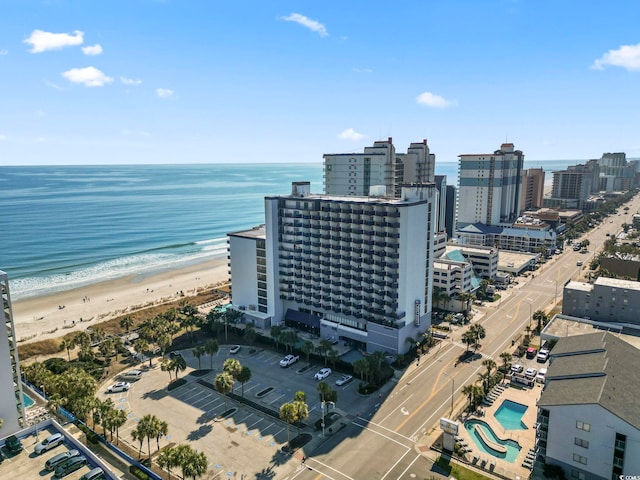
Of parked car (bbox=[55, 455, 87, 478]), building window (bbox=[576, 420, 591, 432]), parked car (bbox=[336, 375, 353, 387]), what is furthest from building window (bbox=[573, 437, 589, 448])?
parked car (bbox=[55, 455, 87, 478])

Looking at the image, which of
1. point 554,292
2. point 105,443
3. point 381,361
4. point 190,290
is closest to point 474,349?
point 381,361

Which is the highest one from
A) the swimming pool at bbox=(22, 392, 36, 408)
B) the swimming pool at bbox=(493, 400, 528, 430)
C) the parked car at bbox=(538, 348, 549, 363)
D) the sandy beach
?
the parked car at bbox=(538, 348, 549, 363)

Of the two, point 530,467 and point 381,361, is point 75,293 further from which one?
point 530,467

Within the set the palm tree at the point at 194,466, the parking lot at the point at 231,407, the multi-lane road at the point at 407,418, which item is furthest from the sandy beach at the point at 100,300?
the multi-lane road at the point at 407,418

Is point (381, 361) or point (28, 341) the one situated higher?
point (381, 361)

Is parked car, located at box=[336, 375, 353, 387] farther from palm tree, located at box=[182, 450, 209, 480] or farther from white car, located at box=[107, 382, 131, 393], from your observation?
white car, located at box=[107, 382, 131, 393]

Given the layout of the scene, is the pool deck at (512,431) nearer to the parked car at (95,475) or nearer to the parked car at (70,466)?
the parked car at (95,475)

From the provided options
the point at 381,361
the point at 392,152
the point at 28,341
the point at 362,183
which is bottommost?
the point at 28,341

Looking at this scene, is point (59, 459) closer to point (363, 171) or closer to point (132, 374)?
point (132, 374)
